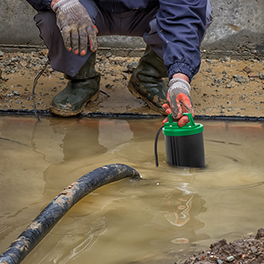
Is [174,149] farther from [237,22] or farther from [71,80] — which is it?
A: [237,22]

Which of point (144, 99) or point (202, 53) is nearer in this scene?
point (144, 99)

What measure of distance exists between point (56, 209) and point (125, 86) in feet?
5.91

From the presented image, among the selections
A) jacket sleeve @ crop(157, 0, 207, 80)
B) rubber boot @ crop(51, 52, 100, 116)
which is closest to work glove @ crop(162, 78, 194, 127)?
jacket sleeve @ crop(157, 0, 207, 80)

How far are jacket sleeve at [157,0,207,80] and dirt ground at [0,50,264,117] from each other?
0.67 m

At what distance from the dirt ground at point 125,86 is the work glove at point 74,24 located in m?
0.57

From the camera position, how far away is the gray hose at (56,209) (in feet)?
2.68

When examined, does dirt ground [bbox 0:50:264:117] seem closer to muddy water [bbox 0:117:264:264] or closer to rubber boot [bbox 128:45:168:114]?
rubber boot [bbox 128:45:168:114]

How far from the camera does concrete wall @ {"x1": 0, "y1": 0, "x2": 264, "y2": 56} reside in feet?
10.2

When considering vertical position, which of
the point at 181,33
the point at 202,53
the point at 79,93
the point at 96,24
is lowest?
the point at 79,93

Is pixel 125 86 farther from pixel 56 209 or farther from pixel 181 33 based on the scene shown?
pixel 56 209

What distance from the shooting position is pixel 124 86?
267cm

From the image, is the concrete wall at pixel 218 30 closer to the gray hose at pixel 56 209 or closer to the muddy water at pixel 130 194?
the muddy water at pixel 130 194

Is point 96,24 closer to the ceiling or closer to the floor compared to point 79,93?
closer to the ceiling

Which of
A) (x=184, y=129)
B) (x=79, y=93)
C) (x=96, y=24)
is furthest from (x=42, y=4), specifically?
(x=184, y=129)
